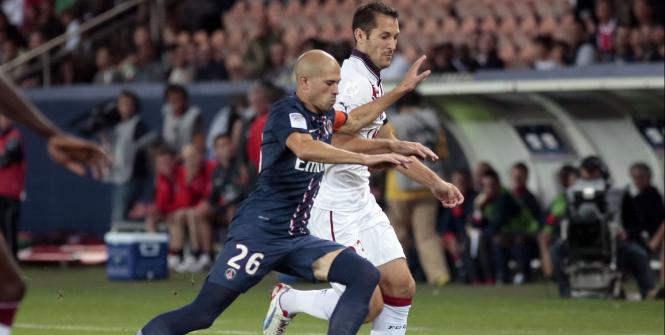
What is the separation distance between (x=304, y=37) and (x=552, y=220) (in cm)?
648

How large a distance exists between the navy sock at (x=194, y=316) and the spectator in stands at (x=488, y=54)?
10719mm

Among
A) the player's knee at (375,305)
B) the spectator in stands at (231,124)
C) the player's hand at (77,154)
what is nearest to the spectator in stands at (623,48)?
the spectator in stands at (231,124)

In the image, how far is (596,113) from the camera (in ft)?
58.3

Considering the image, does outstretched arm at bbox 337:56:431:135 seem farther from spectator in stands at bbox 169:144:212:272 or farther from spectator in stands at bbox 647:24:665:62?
spectator in stands at bbox 169:144:212:272

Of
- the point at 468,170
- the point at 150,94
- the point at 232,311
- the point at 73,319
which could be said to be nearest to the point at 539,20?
the point at 468,170

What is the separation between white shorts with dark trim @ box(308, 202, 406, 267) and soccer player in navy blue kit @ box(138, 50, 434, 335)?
25.9 inches

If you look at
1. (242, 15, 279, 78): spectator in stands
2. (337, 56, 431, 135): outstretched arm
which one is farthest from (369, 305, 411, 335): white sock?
(242, 15, 279, 78): spectator in stands

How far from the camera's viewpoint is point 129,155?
20.4 meters

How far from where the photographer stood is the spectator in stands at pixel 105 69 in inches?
899

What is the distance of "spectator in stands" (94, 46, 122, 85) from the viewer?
22.8 meters

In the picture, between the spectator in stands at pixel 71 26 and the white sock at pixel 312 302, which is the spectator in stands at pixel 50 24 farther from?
the white sock at pixel 312 302

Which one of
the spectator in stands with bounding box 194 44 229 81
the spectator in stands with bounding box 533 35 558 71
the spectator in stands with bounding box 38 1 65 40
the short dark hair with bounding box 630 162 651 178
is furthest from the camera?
the spectator in stands with bounding box 38 1 65 40

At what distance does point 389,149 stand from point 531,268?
29.8 feet

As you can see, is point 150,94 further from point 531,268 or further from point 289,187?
point 289,187
